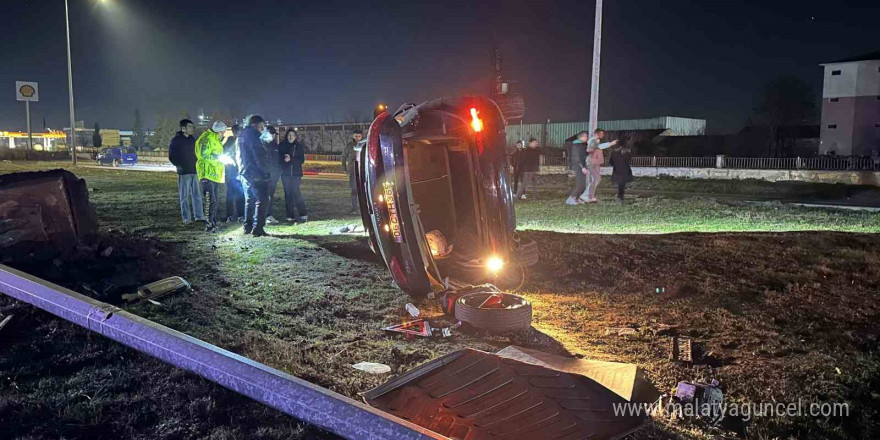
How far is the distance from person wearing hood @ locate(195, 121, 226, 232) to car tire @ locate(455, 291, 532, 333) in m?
6.46

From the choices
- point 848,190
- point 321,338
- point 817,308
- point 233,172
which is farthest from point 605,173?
point 321,338

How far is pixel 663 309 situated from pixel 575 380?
242 cm

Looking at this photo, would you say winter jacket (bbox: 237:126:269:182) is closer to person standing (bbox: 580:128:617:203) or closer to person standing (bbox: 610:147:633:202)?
person standing (bbox: 580:128:617:203)

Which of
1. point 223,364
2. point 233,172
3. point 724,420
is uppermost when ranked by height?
point 233,172

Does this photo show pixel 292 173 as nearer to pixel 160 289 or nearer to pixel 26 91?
pixel 160 289

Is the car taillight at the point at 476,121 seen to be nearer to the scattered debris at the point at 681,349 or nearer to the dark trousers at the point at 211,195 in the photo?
the scattered debris at the point at 681,349

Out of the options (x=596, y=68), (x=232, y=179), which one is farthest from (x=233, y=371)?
(x=596, y=68)

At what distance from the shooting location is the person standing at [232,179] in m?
10.4

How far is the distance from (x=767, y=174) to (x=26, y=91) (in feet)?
130

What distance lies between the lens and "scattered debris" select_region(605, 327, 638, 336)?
5.08 meters

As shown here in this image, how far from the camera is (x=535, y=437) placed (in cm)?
312

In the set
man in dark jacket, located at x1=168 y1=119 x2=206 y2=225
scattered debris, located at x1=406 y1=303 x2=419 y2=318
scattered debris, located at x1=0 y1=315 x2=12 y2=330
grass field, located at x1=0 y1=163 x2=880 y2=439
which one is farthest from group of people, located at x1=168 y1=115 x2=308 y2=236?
scattered debris, located at x1=0 y1=315 x2=12 y2=330

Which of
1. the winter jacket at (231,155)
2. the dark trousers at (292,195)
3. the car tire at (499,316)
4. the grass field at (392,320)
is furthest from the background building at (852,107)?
the car tire at (499,316)

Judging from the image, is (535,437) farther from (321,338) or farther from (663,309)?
(663,309)
